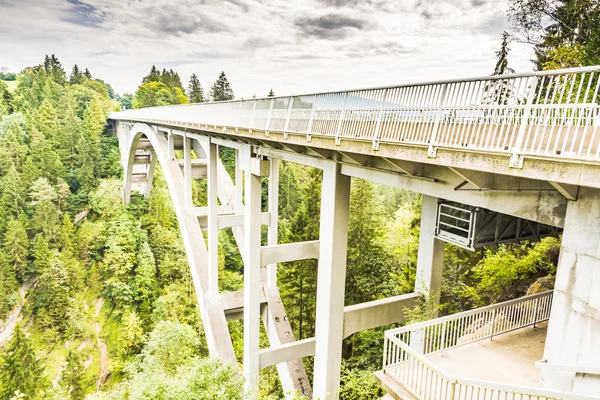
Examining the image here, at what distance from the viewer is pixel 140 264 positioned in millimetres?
27453

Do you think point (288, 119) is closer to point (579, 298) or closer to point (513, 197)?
point (513, 197)

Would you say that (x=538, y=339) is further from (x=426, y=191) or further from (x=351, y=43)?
(x=351, y=43)

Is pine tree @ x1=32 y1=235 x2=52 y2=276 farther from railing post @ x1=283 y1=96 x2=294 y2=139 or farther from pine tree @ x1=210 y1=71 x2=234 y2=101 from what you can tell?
pine tree @ x1=210 y1=71 x2=234 y2=101

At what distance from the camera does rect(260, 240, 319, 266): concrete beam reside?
9.61 metres

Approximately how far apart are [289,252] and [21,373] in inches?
740

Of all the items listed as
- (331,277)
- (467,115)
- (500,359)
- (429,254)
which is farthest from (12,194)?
(467,115)

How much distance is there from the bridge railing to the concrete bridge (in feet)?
0.07

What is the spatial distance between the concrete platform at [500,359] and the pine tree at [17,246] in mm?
32979

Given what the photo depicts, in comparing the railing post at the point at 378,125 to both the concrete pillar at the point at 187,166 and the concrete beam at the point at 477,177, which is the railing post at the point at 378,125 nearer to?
the concrete beam at the point at 477,177

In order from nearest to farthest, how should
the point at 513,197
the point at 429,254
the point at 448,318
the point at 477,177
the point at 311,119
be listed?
the point at 513,197, the point at 477,177, the point at 448,318, the point at 311,119, the point at 429,254

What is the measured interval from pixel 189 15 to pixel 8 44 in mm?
31354

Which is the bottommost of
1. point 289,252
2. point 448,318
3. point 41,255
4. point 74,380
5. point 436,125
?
point 74,380

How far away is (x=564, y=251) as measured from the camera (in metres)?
3.48

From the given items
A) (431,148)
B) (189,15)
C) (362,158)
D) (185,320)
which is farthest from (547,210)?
(189,15)
